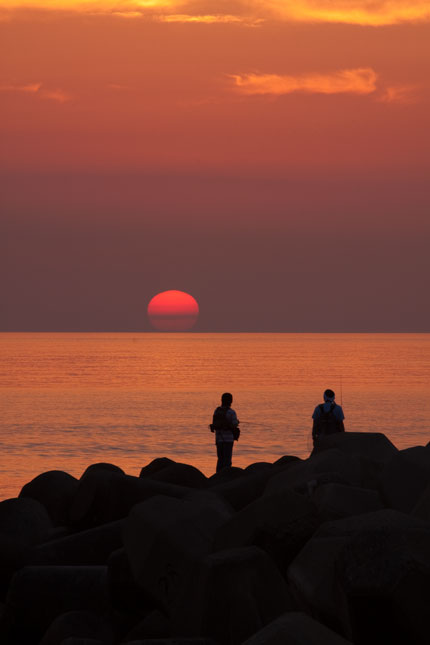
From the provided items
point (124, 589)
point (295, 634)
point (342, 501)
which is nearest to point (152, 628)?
point (124, 589)

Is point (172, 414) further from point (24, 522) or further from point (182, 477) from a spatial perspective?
point (24, 522)

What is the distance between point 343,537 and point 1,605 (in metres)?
3.85

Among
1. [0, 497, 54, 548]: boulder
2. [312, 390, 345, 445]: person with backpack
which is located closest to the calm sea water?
[312, 390, 345, 445]: person with backpack

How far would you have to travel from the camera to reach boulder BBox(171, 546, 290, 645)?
6.60 m

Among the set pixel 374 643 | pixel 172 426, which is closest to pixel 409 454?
pixel 374 643

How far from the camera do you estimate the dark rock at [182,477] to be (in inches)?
521

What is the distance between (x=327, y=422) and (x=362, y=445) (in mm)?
4103

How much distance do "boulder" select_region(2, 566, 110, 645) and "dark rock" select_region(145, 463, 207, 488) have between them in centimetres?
460

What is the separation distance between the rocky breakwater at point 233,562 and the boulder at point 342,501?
0.01 meters

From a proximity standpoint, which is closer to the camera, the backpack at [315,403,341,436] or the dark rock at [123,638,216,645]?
the dark rock at [123,638,216,645]

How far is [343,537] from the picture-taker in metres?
6.45

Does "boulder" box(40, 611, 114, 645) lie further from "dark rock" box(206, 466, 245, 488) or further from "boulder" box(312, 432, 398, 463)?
"dark rock" box(206, 466, 245, 488)

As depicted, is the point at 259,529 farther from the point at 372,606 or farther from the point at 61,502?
the point at 61,502

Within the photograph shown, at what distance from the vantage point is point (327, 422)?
16531 millimetres
